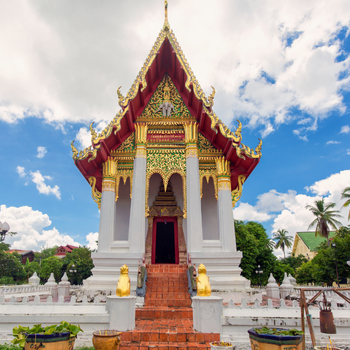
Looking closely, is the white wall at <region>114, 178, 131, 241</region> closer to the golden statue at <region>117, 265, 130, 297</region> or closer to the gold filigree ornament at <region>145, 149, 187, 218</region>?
the gold filigree ornament at <region>145, 149, 187, 218</region>

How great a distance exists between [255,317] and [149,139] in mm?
6124

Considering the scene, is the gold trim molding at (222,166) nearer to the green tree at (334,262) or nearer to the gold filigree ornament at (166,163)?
the gold filigree ornament at (166,163)

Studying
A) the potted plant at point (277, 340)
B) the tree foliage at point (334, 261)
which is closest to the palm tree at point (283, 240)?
the tree foliage at point (334, 261)

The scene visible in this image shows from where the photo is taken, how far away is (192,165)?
884 centimetres

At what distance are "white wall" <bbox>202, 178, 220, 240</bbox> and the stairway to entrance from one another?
2.24m

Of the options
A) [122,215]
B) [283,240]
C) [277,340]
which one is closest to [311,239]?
[283,240]

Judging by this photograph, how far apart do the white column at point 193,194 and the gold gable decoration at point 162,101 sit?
1.75ft

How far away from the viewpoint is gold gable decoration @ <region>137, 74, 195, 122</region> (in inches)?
368

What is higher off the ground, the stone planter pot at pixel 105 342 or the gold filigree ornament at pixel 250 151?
the gold filigree ornament at pixel 250 151

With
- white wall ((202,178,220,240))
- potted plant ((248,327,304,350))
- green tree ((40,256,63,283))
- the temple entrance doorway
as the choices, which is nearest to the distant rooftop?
green tree ((40,256,63,283))

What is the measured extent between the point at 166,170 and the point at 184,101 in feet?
8.25

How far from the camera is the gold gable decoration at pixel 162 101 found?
30.6 feet

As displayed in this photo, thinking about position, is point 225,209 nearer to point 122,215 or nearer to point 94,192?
point 122,215

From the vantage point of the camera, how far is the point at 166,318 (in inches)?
223
